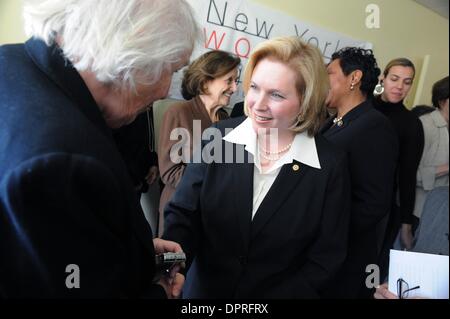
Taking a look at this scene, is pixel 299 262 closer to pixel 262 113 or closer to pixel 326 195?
pixel 326 195

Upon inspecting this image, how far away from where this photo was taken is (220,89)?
0.78 metres

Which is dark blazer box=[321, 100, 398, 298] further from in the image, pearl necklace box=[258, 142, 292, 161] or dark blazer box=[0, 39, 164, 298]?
dark blazer box=[0, 39, 164, 298]

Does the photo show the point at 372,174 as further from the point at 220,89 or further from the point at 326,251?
the point at 220,89

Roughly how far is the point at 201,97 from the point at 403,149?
0.43 m

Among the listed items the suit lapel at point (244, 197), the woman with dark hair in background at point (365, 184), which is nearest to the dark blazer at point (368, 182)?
the woman with dark hair in background at point (365, 184)

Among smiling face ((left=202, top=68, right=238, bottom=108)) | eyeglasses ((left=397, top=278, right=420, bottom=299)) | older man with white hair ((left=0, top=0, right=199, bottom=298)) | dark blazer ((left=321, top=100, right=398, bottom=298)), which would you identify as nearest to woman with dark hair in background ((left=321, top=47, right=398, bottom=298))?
dark blazer ((left=321, top=100, right=398, bottom=298))

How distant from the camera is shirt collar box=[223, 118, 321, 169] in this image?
1.74 feet

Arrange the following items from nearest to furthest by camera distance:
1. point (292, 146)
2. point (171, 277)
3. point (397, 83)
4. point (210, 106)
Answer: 1. point (171, 277)
2. point (292, 146)
3. point (397, 83)
4. point (210, 106)

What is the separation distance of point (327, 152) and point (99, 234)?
0.39m

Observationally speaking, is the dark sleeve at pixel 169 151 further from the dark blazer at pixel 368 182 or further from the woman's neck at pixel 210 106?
the dark blazer at pixel 368 182

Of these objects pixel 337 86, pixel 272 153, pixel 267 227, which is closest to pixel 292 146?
pixel 272 153

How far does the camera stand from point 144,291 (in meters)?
0.38
